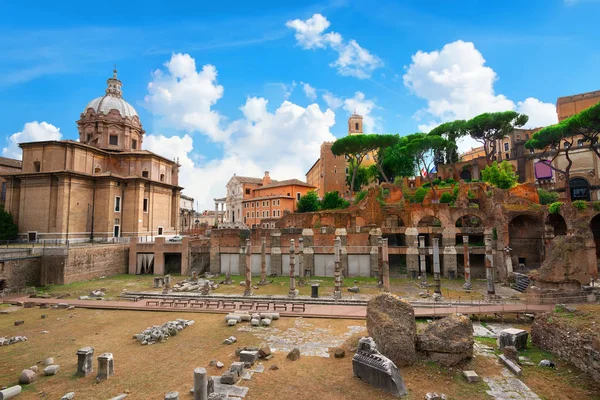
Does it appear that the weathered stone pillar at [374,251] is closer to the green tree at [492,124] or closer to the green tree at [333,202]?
the green tree at [333,202]

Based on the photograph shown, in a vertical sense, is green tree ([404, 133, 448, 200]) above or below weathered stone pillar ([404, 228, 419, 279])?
above

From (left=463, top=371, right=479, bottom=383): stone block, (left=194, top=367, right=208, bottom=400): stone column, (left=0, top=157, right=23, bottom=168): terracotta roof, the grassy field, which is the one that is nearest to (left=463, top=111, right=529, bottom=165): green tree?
the grassy field

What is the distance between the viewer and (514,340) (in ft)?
40.2

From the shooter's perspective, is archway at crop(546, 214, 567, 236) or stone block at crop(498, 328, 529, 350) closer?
stone block at crop(498, 328, 529, 350)

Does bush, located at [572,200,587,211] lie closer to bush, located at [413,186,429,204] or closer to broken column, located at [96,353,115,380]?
bush, located at [413,186,429,204]

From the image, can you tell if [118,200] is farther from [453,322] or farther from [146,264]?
[453,322]

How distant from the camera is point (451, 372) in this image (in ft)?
35.0

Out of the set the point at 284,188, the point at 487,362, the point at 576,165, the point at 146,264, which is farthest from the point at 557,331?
the point at 284,188

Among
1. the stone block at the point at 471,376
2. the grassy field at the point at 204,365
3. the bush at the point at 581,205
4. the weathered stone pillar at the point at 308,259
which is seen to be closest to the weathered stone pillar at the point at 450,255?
the bush at the point at 581,205

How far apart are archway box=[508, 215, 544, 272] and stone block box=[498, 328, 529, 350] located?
19924 mm

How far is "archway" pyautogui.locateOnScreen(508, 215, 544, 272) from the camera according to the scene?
29.9m

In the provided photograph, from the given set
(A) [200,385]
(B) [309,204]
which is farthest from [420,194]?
(A) [200,385]

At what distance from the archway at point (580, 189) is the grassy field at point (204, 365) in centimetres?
3602

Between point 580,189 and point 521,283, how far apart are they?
2382 centimetres
